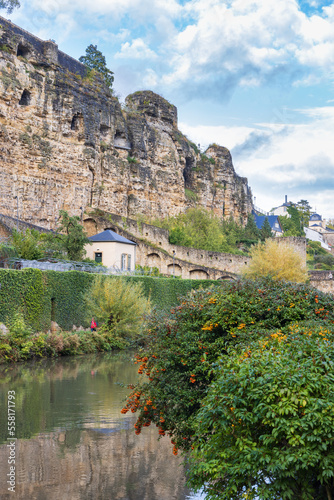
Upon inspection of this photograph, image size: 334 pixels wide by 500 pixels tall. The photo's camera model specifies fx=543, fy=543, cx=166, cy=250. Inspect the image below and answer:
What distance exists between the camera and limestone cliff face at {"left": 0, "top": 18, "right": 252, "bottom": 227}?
47.0 meters

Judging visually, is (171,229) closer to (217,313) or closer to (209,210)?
(209,210)

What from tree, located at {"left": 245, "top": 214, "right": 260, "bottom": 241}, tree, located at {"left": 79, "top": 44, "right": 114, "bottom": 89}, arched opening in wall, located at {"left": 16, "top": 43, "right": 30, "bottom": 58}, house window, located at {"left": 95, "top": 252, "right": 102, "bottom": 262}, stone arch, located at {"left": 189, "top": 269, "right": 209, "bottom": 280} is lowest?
stone arch, located at {"left": 189, "top": 269, "right": 209, "bottom": 280}

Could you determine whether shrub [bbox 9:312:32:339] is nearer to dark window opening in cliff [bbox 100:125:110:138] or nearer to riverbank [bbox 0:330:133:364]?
riverbank [bbox 0:330:133:364]

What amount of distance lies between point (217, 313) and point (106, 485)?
137 inches

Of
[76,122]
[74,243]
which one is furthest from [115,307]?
[76,122]

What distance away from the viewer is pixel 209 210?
7681 centimetres

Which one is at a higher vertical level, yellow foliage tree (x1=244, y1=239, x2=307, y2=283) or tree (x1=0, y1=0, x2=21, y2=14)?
tree (x1=0, y1=0, x2=21, y2=14)

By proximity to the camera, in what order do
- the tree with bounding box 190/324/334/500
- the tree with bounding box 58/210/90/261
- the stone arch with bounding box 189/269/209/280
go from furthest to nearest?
the stone arch with bounding box 189/269/209/280
the tree with bounding box 58/210/90/261
the tree with bounding box 190/324/334/500

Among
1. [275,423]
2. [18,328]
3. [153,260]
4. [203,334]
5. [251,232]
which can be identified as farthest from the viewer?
[251,232]

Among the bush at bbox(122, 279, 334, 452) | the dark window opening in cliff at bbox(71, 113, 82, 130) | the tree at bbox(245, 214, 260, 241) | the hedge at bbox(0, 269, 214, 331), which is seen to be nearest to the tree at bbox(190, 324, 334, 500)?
the bush at bbox(122, 279, 334, 452)

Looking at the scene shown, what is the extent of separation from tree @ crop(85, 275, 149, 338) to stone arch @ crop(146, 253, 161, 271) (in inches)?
842

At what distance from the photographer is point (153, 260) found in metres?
54.0

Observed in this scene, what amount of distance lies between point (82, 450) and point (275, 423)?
21.4ft

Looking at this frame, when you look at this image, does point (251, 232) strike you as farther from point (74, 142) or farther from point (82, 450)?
point (82, 450)
